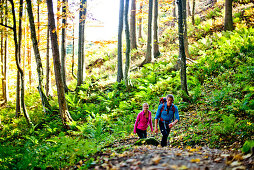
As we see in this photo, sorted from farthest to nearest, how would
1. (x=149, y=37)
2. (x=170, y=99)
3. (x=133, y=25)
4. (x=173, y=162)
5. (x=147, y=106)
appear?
(x=133, y=25) < (x=149, y=37) < (x=147, y=106) < (x=170, y=99) < (x=173, y=162)

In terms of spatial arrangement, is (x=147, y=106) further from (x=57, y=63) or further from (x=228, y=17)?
(x=228, y=17)

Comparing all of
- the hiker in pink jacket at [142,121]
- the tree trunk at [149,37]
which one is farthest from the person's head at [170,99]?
the tree trunk at [149,37]

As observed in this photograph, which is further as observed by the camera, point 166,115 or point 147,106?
point 147,106

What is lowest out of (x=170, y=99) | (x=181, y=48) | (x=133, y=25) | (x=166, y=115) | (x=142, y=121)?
(x=142, y=121)

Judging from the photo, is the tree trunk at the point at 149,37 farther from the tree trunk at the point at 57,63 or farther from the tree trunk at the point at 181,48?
the tree trunk at the point at 57,63

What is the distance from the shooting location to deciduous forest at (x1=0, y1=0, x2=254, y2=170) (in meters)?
4.51

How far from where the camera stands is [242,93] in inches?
294

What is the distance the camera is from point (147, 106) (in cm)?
602

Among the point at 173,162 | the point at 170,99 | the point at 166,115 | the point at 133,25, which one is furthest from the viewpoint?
the point at 133,25

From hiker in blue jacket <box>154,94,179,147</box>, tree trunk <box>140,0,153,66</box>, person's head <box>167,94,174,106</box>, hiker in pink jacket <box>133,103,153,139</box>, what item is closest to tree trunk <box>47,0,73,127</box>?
hiker in pink jacket <box>133,103,153,139</box>

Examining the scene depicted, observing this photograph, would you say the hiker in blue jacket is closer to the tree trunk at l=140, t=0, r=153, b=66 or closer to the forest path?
the forest path

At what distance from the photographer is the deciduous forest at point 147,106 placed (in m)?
4.51

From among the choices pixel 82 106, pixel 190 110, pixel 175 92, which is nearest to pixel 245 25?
pixel 175 92

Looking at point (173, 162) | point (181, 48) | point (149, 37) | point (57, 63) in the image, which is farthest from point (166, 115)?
point (149, 37)
